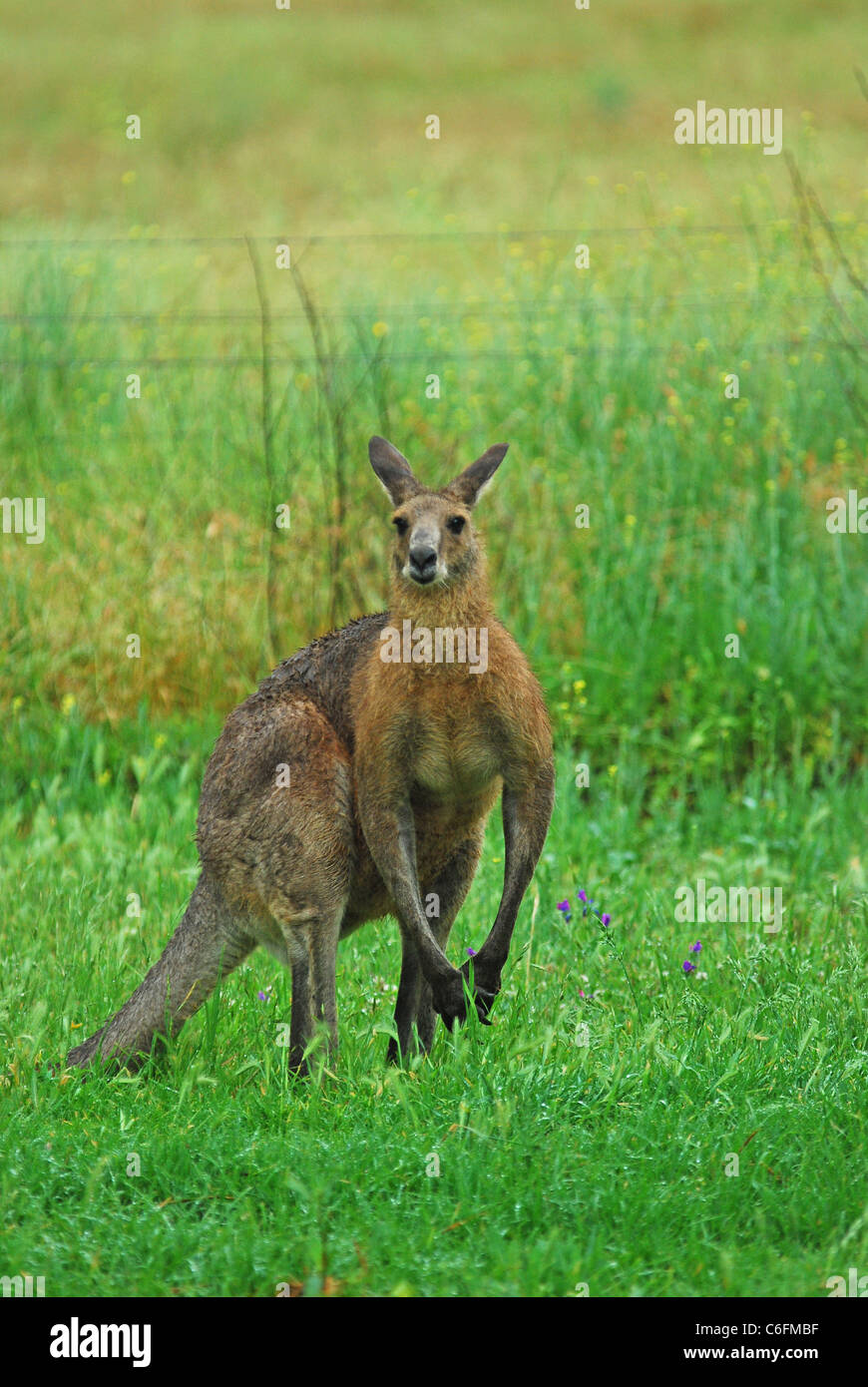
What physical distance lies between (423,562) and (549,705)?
11.4 feet

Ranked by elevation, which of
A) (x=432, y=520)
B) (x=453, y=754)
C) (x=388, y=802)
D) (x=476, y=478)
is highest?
(x=476, y=478)

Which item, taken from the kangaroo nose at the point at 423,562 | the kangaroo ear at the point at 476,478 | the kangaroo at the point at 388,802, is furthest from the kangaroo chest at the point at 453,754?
the kangaroo ear at the point at 476,478

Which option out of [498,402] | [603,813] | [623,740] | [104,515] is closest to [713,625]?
[623,740]

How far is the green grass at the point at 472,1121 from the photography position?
3.41 metres

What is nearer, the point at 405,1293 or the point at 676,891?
the point at 405,1293

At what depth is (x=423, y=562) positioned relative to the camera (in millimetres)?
4078

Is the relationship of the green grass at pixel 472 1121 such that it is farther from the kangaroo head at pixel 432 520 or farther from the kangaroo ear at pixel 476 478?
the kangaroo ear at pixel 476 478

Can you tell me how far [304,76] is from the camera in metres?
22.2

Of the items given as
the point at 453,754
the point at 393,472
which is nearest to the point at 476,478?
the point at 393,472

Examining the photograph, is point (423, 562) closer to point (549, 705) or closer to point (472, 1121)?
point (472, 1121)

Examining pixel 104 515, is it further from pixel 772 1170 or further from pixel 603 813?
pixel 772 1170

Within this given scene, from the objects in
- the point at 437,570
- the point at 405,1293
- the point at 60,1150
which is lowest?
the point at 405,1293

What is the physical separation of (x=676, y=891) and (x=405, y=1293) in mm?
2867

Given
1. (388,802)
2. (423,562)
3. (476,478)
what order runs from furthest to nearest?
1. (476,478)
2. (388,802)
3. (423,562)
